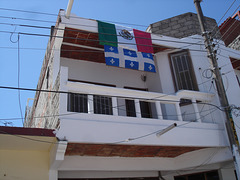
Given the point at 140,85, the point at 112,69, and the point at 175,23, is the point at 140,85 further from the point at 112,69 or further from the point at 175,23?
the point at 175,23

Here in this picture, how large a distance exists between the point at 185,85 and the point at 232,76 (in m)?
2.15

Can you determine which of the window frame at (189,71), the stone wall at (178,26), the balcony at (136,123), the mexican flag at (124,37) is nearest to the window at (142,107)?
the balcony at (136,123)

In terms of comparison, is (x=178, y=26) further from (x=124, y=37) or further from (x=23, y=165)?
(x=23, y=165)

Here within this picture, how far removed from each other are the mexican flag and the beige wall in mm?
4599

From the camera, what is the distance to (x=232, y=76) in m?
11.3

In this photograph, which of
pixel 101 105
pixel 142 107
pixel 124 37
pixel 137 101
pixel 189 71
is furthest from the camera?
pixel 142 107

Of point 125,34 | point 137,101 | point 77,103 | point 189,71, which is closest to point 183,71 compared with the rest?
point 189,71

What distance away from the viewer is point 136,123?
8.29 m

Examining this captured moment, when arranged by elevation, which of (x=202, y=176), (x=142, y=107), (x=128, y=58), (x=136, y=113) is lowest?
(x=202, y=176)

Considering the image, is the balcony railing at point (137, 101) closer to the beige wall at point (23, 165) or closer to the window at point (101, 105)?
the window at point (101, 105)

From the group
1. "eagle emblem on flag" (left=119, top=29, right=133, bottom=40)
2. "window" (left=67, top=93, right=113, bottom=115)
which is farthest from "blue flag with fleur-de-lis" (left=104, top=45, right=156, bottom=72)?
"window" (left=67, top=93, right=113, bottom=115)

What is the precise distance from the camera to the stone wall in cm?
1234

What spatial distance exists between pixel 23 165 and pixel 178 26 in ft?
29.4

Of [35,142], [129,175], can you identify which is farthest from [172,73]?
[35,142]
